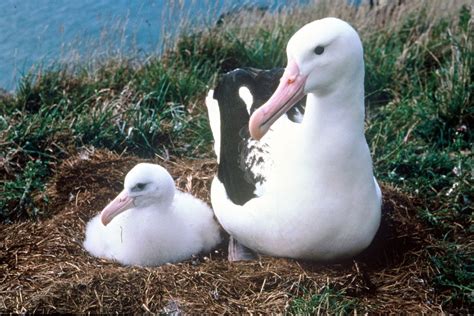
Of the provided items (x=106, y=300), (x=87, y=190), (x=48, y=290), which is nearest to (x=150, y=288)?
(x=106, y=300)

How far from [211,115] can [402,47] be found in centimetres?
341

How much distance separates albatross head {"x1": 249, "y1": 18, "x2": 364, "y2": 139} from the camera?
4043mm

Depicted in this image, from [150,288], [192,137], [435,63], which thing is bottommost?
[435,63]

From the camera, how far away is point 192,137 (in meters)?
6.66

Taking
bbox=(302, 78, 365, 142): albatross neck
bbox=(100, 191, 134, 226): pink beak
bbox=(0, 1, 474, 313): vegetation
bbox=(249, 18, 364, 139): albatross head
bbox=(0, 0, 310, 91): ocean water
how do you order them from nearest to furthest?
bbox=(249, 18, 364, 139): albatross head, bbox=(302, 78, 365, 142): albatross neck, bbox=(100, 191, 134, 226): pink beak, bbox=(0, 1, 474, 313): vegetation, bbox=(0, 0, 310, 91): ocean water

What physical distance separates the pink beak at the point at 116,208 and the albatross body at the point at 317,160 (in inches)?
27.3

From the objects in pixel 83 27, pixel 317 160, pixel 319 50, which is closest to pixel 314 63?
pixel 319 50

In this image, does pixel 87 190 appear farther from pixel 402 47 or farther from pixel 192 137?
pixel 402 47

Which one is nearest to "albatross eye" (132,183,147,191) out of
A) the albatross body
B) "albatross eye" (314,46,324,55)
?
the albatross body

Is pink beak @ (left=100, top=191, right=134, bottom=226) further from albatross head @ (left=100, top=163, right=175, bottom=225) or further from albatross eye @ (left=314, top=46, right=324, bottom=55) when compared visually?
albatross eye @ (left=314, top=46, right=324, bottom=55)

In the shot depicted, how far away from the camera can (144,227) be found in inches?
195

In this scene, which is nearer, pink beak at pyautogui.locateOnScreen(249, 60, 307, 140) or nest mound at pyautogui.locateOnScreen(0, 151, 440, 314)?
pink beak at pyautogui.locateOnScreen(249, 60, 307, 140)

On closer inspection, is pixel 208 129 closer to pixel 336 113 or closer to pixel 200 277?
pixel 200 277

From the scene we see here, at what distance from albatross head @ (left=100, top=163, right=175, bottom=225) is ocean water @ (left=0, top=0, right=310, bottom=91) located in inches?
114
